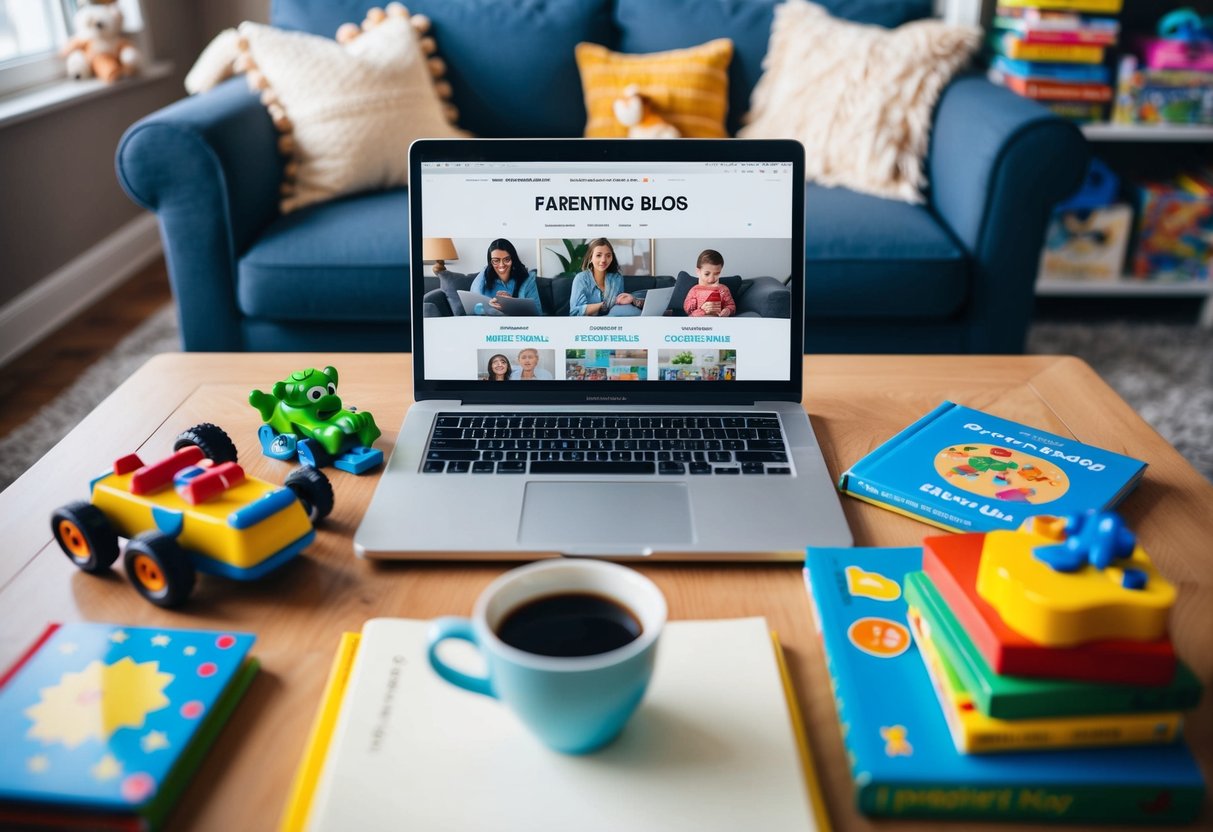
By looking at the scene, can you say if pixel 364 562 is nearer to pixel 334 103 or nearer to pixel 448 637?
pixel 448 637

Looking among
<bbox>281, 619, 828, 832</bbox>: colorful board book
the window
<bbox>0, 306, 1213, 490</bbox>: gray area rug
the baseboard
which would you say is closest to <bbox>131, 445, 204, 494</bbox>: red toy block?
<bbox>281, 619, 828, 832</bbox>: colorful board book

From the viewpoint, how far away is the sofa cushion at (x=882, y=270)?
1764 mm

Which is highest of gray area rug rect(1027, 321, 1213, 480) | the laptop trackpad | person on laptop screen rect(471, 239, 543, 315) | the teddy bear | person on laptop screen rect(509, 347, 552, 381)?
the teddy bear

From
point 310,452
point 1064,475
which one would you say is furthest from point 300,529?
point 1064,475

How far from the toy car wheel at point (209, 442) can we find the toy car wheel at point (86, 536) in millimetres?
122

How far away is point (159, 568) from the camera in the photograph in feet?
2.12

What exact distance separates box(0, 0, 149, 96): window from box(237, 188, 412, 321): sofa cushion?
1.33 meters

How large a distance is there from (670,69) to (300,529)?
5.65ft

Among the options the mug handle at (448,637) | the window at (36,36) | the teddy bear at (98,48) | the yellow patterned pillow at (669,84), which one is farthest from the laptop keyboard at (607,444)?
the teddy bear at (98,48)

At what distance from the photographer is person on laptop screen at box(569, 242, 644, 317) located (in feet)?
3.02

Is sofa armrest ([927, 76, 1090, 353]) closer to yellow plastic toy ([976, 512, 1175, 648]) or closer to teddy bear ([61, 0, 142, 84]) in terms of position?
yellow plastic toy ([976, 512, 1175, 648])

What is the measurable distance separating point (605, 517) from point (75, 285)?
2490 mm

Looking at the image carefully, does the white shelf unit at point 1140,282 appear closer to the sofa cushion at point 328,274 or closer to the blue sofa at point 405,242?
the blue sofa at point 405,242

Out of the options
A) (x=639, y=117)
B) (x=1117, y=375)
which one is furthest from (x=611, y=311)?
(x=1117, y=375)
